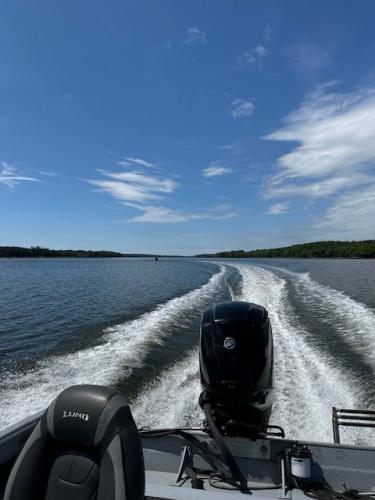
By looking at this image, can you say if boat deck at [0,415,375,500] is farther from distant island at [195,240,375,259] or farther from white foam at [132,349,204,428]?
distant island at [195,240,375,259]

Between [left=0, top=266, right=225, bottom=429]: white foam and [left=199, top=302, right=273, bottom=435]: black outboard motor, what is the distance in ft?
9.37

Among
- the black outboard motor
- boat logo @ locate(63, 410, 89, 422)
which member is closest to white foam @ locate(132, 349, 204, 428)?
the black outboard motor

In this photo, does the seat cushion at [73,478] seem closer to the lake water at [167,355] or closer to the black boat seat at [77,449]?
the black boat seat at [77,449]

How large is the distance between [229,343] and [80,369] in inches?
161

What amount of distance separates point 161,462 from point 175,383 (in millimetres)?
2991

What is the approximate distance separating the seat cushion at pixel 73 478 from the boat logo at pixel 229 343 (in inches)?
84.5

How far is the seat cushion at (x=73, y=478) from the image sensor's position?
6.70ft

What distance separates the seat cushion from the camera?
6.70 feet

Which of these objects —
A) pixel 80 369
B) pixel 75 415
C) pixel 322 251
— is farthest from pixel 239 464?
pixel 322 251

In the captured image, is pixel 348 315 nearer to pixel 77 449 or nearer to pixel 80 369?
pixel 80 369

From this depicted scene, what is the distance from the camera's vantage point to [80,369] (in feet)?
23.1

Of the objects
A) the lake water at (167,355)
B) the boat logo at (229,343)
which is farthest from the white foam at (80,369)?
the boat logo at (229,343)

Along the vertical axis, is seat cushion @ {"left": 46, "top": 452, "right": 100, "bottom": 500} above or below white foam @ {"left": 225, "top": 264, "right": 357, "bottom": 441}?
above

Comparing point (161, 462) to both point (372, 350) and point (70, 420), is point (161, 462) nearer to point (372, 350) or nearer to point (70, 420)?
point (70, 420)
